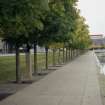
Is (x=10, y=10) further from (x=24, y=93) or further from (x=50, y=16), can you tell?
(x=50, y=16)

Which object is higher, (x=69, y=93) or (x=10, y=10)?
(x=10, y=10)

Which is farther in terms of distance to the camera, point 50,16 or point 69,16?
point 69,16

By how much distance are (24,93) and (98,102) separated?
3.92m

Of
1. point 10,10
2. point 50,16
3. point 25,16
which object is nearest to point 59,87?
point 50,16

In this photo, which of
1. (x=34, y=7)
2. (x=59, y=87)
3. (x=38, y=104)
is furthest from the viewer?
(x=59, y=87)

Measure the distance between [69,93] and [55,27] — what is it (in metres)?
8.07

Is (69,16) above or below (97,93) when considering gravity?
above

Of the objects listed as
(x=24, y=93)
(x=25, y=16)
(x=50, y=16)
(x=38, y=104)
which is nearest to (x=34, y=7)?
(x=25, y=16)

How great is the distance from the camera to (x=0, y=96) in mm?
18094

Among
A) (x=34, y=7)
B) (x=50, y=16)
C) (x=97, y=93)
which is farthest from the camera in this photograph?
(x=50, y=16)

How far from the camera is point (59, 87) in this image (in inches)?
797

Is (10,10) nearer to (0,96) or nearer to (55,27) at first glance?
(0,96)

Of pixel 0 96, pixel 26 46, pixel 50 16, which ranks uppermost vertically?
pixel 50 16

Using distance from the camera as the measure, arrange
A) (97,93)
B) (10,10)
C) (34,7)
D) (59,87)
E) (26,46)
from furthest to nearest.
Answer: (26,46), (59,87), (97,93), (34,7), (10,10)
